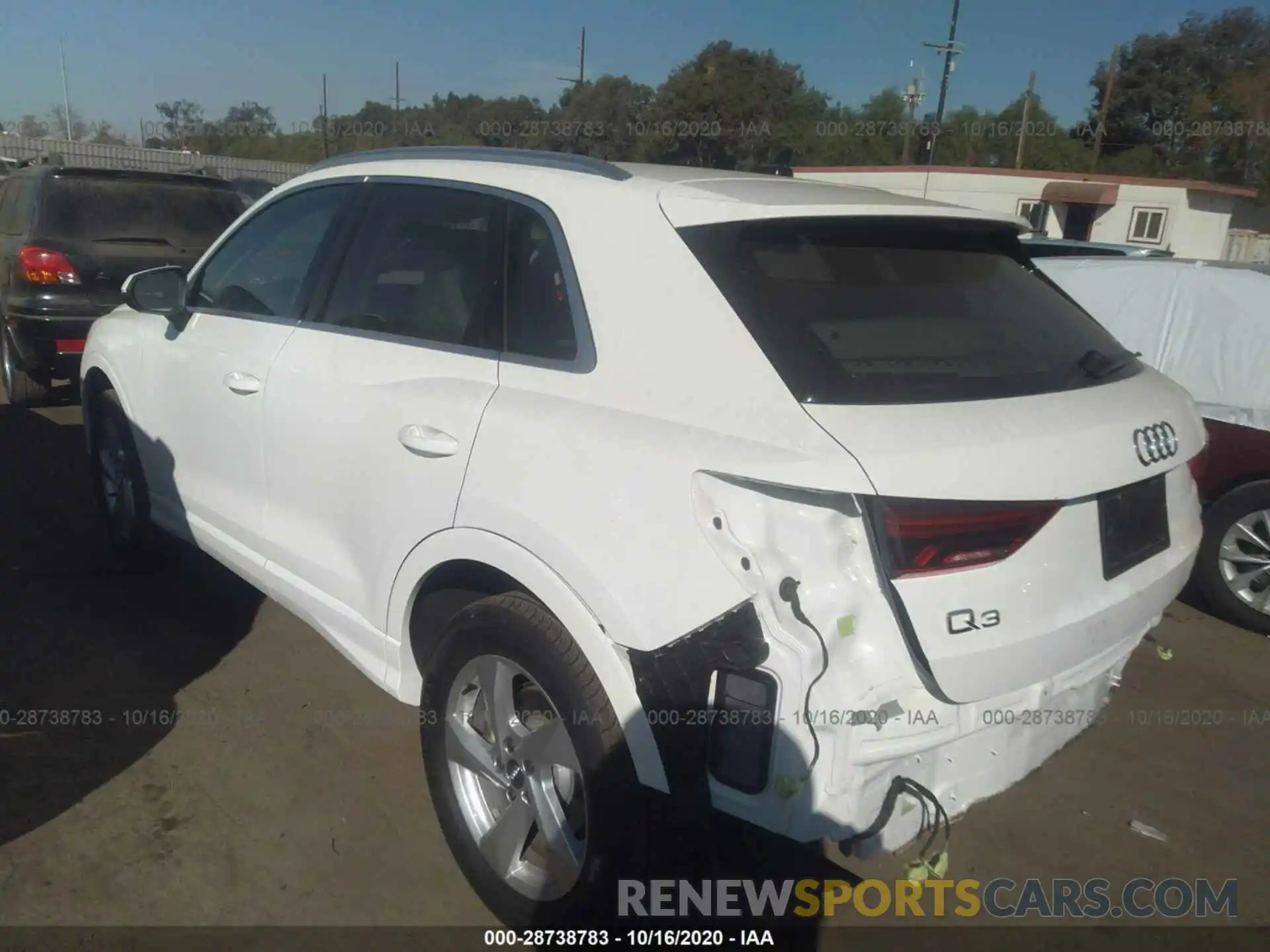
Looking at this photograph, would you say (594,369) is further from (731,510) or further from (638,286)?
(731,510)

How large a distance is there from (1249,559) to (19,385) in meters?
8.71

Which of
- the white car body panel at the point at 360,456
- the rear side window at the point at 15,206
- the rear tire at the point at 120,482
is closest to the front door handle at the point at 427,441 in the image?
the white car body panel at the point at 360,456

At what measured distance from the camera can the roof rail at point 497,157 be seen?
2.60 metres

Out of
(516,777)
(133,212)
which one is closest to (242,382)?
(516,777)

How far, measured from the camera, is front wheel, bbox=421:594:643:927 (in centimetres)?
219

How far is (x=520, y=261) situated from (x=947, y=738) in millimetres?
1580

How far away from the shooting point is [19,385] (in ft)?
26.4

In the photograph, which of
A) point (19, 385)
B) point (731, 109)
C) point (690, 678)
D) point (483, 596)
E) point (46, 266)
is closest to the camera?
point (690, 678)

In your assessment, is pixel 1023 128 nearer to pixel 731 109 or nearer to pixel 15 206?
pixel 731 109

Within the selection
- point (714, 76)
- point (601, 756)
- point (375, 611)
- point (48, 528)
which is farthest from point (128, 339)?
point (714, 76)

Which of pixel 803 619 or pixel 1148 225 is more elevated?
pixel 803 619

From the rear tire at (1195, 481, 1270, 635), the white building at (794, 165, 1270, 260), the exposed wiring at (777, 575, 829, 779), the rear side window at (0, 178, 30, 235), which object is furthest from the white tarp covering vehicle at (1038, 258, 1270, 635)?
the white building at (794, 165, 1270, 260)

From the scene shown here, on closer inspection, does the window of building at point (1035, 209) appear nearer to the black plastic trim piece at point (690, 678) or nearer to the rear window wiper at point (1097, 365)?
the rear window wiper at point (1097, 365)

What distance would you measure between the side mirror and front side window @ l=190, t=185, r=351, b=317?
0.25 ft
